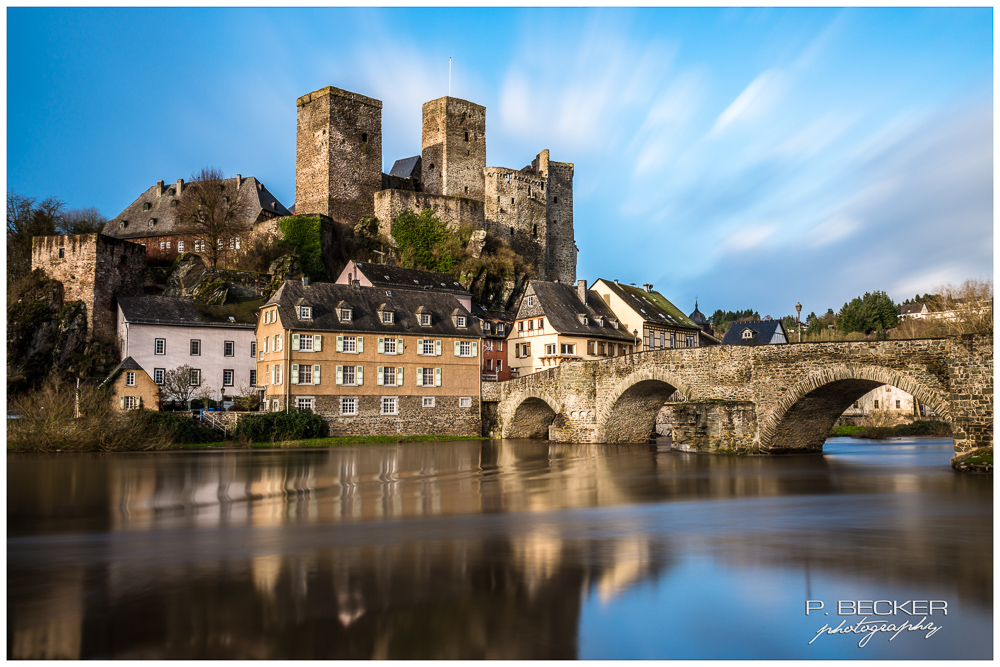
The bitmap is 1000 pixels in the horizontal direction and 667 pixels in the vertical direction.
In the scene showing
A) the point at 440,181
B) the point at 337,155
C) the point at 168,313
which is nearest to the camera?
the point at 168,313

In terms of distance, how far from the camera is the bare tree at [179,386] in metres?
37.0

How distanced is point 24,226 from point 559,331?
3444 cm

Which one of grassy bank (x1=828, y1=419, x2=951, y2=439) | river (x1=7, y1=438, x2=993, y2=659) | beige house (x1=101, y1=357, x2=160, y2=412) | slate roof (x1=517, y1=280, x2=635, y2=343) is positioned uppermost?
slate roof (x1=517, y1=280, x2=635, y2=343)

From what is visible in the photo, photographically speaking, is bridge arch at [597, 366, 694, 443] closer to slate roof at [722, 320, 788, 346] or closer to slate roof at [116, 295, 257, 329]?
slate roof at [116, 295, 257, 329]

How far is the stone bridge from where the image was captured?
723 inches

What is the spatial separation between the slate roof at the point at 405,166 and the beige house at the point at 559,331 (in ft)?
87.6

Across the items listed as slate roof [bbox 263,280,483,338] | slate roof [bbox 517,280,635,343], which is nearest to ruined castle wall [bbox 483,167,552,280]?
slate roof [bbox 517,280,635,343]

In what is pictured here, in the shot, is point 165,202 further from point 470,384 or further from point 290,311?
point 470,384

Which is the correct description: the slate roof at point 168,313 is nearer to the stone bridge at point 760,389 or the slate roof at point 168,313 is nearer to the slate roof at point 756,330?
the stone bridge at point 760,389

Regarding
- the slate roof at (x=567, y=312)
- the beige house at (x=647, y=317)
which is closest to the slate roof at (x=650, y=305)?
the beige house at (x=647, y=317)

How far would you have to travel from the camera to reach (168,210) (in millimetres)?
57875

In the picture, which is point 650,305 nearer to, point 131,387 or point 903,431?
point 903,431

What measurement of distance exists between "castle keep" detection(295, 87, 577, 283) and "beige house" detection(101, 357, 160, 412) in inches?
933

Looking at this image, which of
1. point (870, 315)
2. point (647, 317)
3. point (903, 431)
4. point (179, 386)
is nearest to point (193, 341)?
point (179, 386)
